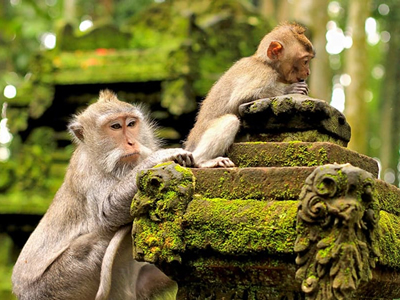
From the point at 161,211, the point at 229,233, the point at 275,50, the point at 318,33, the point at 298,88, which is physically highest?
the point at 318,33

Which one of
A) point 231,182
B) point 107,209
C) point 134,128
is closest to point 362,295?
point 231,182

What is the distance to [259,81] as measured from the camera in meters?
5.20

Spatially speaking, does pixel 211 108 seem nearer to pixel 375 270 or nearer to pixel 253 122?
pixel 253 122

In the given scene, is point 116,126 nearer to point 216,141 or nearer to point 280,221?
point 216,141

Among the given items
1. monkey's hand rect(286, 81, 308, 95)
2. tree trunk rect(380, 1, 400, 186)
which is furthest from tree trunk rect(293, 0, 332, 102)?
tree trunk rect(380, 1, 400, 186)

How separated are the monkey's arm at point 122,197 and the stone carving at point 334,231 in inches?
52.8

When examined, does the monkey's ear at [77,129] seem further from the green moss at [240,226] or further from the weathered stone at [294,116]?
the green moss at [240,226]

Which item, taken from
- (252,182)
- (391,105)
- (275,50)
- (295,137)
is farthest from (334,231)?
(391,105)

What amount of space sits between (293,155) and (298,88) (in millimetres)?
1341

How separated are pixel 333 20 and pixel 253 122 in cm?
2441

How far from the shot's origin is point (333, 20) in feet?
89.9

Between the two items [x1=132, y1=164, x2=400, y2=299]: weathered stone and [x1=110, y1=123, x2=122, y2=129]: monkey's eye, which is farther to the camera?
[x1=110, y1=123, x2=122, y2=129]: monkey's eye

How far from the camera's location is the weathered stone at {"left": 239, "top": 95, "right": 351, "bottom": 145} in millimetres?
4004

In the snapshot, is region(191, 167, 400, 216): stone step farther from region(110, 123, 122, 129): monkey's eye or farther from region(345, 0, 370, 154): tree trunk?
region(345, 0, 370, 154): tree trunk
